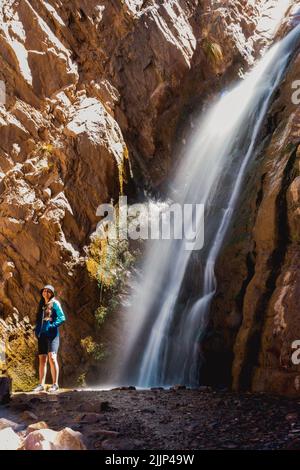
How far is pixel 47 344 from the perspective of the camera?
7.86m

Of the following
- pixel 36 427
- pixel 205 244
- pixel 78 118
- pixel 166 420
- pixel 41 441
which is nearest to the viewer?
pixel 41 441

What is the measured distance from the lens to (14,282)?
10078 mm

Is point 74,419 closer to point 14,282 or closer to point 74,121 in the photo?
point 14,282

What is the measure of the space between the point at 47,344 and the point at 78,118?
6.40 m

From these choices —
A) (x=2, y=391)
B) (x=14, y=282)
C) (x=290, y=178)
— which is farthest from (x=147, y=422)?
(x=14, y=282)

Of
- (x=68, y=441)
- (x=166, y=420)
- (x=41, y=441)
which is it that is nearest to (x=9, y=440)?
(x=41, y=441)

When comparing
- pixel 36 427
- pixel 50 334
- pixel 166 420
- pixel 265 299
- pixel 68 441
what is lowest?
pixel 166 420

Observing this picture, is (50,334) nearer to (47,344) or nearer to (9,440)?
(47,344)

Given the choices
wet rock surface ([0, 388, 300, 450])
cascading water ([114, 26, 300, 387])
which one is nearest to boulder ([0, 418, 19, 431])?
wet rock surface ([0, 388, 300, 450])

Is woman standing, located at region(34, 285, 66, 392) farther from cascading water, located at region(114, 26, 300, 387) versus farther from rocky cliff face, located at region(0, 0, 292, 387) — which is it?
cascading water, located at region(114, 26, 300, 387)

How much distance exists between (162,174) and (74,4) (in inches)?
226

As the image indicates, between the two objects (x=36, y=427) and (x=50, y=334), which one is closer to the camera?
(x=36, y=427)

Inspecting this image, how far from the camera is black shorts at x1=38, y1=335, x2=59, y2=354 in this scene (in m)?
7.81

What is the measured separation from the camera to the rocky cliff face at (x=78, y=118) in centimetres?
1018
